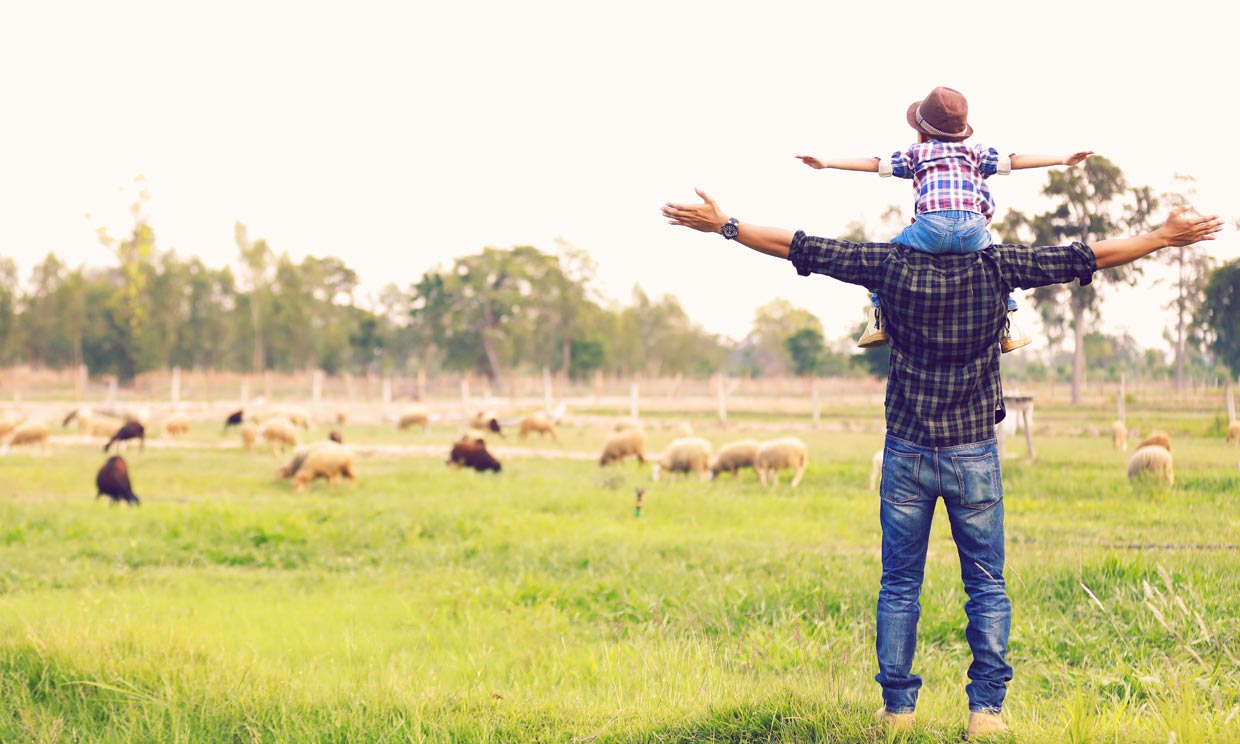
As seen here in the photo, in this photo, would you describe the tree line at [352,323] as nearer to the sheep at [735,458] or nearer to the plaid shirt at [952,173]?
the sheep at [735,458]

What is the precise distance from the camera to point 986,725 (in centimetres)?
352

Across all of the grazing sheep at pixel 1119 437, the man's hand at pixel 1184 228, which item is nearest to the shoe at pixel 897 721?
the man's hand at pixel 1184 228

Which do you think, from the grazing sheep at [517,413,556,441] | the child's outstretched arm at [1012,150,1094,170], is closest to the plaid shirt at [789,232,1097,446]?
the child's outstretched arm at [1012,150,1094,170]

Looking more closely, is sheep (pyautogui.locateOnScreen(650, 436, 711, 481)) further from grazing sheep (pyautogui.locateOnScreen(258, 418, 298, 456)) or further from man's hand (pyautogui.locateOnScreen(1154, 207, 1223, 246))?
man's hand (pyautogui.locateOnScreen(1154, 207, 1223, 246))

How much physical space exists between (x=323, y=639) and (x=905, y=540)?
4.52 meters

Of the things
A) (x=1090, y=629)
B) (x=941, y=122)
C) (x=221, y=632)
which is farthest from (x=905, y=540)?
(x=221, y=632)

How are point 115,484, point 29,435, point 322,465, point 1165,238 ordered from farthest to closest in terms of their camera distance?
point 29,435 < point 322,465 < point 115,484 < point 1165,238

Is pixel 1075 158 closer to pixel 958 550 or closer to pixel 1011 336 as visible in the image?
pixel 1011 336

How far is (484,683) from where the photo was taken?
5410mm

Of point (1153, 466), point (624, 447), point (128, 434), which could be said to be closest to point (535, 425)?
point (624, 447)

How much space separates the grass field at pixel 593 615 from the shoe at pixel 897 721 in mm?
55

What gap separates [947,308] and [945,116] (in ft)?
2.39

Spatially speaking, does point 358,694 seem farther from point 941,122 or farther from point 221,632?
point 941,122

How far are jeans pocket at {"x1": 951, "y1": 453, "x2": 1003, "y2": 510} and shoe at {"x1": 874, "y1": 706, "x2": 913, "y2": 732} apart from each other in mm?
844
